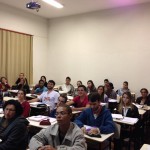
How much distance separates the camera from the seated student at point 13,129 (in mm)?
2275

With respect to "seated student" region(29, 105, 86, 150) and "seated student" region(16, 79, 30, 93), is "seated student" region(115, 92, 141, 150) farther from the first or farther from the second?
"seated student" region(16, 79, 30, 93)

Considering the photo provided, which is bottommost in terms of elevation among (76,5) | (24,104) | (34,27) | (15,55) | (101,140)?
(101,140)

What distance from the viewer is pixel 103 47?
8.01 metres

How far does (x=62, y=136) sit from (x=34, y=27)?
7.47 m

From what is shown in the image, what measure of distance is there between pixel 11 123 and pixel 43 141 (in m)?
0.59

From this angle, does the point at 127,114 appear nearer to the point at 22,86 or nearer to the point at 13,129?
the point at 13,129

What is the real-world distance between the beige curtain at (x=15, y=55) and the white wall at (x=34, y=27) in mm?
253

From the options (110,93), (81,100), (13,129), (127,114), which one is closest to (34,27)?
(110,93)

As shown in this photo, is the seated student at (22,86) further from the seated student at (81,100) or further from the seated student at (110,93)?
the seated student at (81,100)

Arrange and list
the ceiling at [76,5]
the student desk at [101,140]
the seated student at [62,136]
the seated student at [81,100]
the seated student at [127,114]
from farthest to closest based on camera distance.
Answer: the ceiling at [76,5]
the seated student at [81,100]
the seated student at [127,114]
the student desk at [101,140]
the seated student at [62,136]

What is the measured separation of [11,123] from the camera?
95.5 inches

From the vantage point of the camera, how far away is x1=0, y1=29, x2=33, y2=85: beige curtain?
25.0ft

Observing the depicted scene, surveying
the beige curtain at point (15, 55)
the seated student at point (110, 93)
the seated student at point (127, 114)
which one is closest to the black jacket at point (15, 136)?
the seated student at point (127, 114)

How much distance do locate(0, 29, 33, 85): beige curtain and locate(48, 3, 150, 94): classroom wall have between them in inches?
47.6
